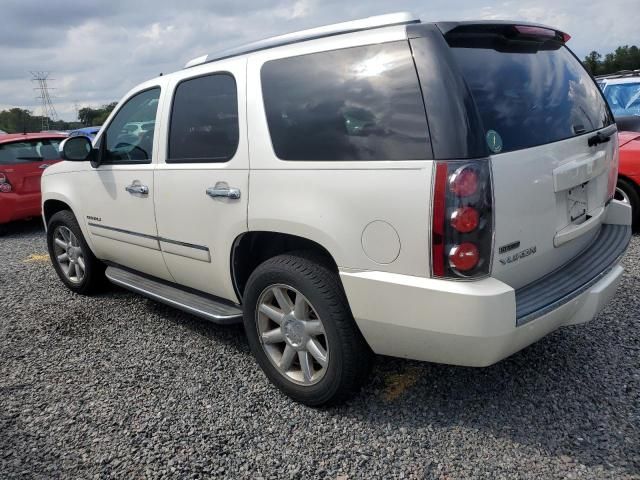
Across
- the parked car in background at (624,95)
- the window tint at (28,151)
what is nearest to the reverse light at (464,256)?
the parked car in background at (624,95)

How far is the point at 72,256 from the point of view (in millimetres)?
4883

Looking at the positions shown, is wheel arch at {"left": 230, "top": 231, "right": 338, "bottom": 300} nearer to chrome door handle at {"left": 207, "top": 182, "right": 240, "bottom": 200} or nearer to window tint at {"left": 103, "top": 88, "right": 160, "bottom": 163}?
chrome door handle at {"left": 207, "top": 182, "right": 240, "bottom": 200}

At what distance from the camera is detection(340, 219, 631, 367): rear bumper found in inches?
86.2

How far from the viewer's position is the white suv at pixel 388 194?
2.21 metres

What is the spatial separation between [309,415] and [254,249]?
982 mm

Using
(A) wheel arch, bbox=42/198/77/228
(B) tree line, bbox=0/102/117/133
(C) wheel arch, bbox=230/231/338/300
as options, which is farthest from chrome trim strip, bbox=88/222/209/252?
(B) tree line, bbox=0/102/117/133

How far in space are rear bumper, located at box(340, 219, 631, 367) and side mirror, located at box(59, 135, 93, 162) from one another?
2.57 m

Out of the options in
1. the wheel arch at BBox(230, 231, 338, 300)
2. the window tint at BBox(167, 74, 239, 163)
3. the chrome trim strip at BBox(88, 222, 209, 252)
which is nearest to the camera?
the wheel arch at BBox(230, 231, 338, 300)

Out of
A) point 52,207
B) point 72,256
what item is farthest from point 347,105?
point 52,207

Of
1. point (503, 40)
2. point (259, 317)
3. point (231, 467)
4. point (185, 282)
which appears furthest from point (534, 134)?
point (185, 282)

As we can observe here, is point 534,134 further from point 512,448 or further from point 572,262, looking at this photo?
point 512,448

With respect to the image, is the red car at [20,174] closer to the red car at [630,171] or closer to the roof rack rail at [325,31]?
the roof rack rail at [325,31]

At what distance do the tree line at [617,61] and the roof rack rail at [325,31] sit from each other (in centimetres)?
6079

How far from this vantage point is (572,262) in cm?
281
